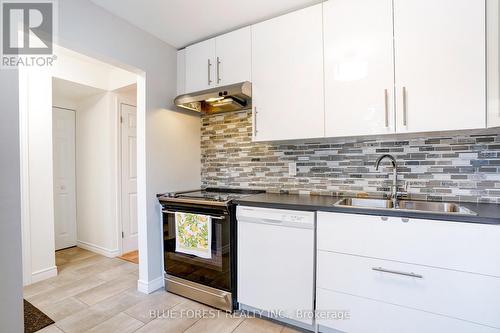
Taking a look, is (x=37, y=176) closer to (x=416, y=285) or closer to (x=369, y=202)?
(x=369, y=202)

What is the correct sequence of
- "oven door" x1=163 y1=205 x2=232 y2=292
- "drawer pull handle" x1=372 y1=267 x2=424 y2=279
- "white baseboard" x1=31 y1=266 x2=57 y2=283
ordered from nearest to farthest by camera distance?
"drawer pull handle" x1=372 y1=267 x2=424 y2=279 → "oven door" x1=163 y1=205 x2=232 y2=292 → "white baseboard" x1=31 y1=266 x2=57 y2=283

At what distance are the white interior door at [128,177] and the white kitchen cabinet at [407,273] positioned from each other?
8.92ft

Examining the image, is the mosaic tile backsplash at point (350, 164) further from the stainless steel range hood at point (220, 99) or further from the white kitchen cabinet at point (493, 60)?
the white kitchen cabinet at point (493, 60)

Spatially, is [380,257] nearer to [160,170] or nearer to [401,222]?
[401,222]

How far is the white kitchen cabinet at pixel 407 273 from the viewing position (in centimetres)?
123

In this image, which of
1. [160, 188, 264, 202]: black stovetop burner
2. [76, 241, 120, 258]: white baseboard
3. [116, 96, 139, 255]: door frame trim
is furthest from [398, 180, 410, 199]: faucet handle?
[76, 241, 120, 258]: white baseboard

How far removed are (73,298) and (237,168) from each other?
188 cm

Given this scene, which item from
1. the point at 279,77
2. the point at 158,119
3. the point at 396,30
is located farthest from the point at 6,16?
the point at 396,30

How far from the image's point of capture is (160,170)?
238 cm

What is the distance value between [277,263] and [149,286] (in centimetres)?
130

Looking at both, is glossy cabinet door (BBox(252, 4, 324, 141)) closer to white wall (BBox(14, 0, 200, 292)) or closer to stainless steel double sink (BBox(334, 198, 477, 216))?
stainless steel double sink (BBox(334, 198, 477, 216))

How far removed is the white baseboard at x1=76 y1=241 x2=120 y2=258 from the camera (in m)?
3.18

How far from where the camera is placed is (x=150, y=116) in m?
2.28
